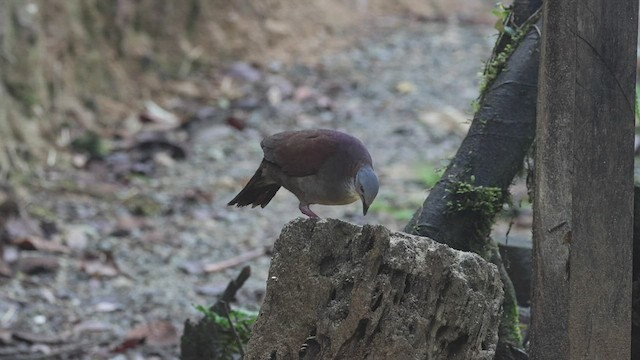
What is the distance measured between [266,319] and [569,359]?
875 mm

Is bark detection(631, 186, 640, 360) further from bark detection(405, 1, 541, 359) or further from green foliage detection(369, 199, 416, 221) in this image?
green foliage detection(369, 199, 416, 221)

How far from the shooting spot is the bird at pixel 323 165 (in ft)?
12.1

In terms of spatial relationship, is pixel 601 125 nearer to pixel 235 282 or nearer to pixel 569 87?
pixel 569 87

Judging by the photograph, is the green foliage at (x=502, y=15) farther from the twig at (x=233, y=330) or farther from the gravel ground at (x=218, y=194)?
the twig at (x=233, y=330)

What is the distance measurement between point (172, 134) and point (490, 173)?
581 centimetres

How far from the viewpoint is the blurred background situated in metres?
6.16

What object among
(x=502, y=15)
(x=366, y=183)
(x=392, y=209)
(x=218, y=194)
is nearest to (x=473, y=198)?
(x=366, y=183)

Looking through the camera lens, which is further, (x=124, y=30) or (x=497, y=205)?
(x=124, y=30)

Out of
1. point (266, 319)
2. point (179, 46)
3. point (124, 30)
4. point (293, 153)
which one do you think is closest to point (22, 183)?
point (124, 30)

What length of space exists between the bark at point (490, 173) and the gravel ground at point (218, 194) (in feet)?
3.30

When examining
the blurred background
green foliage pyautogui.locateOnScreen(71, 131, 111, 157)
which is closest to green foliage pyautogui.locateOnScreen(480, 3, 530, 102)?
the blurred background

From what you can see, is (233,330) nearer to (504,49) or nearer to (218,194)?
(504,49)

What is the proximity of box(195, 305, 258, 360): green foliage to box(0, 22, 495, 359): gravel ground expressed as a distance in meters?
1.16

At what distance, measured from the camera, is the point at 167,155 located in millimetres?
8664
